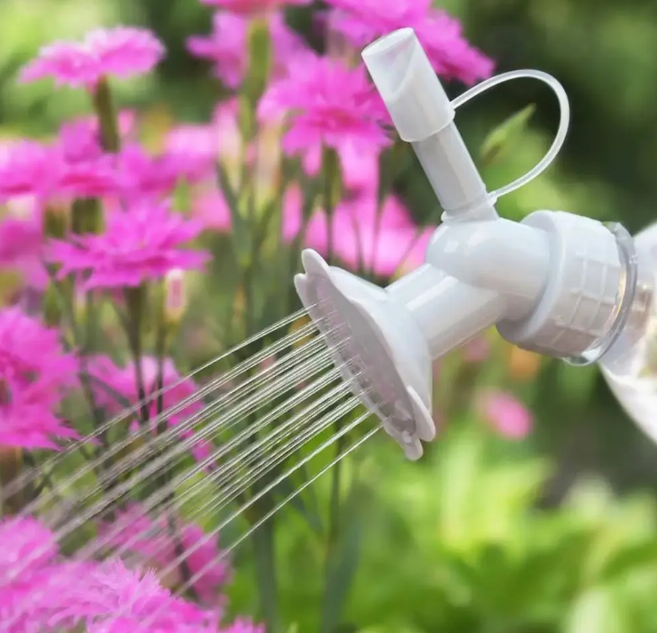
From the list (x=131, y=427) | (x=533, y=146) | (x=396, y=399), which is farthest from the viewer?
(x=533, y=146)

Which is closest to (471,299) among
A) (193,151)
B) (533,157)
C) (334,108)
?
(334,108)

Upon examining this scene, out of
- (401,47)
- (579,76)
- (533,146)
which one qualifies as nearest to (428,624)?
(401,47)

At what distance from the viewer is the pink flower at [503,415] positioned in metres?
0.75

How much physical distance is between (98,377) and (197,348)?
8.7 inches

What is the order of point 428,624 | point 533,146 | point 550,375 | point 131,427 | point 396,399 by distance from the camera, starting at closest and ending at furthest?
point 396,399, point 131,427, point 428,624, point 533,146, point 550,375

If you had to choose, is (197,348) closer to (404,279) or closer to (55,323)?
(55,323)

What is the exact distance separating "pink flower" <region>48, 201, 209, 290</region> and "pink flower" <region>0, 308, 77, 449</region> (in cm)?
3

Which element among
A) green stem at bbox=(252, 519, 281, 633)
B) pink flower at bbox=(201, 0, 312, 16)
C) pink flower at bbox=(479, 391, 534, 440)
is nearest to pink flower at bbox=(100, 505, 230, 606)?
green stem at bbox=(252, 519, 281, 633)

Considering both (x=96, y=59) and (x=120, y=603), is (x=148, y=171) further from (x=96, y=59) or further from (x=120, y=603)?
(x=120, y=603)

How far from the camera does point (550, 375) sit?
3.63ft

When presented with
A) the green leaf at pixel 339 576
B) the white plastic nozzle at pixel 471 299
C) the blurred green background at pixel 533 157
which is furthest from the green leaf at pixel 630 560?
the white plastic nozzle at pixel 471 299

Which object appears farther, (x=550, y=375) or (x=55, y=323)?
(x=550, y=375)

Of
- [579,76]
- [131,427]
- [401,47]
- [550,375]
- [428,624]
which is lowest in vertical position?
[550,375]

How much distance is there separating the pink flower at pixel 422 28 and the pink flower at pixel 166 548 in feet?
0.61
